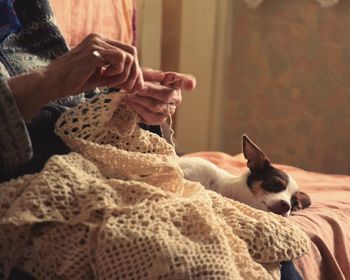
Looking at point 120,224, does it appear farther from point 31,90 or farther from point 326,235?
point 326,235

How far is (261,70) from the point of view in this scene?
8.68ft

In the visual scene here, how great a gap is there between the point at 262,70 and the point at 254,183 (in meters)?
1.39

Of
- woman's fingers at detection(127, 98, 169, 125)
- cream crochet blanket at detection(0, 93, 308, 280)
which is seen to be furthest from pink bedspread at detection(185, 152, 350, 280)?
woman's fingers at detection(127, 98, 169, 125)

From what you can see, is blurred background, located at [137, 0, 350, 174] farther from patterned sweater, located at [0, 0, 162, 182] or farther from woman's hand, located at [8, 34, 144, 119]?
woman's hand, located at [8, 34, 144, 119]

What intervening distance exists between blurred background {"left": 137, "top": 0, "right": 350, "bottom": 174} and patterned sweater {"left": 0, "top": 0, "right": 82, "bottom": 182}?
5.03 ft

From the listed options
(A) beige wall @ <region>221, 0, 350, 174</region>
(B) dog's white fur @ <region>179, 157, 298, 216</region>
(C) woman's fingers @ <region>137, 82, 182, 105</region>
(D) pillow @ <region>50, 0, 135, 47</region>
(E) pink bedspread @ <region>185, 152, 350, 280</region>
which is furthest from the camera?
(A) beige wall @ <region>221, 0, 350, 174</region>

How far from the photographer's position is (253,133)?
2.72 m

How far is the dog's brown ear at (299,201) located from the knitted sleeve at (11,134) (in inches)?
27.0

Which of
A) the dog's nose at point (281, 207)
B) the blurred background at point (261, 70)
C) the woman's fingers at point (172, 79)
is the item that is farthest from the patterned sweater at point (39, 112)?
the blurred background at point (261, 70)

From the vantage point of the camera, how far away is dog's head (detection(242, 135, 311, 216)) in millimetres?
1242

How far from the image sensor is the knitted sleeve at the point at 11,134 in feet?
2.45

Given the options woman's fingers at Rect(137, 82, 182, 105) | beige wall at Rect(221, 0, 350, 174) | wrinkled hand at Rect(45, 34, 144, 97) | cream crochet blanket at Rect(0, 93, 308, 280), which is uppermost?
wrinkled hand at Rect(45, 34, 144, 97)

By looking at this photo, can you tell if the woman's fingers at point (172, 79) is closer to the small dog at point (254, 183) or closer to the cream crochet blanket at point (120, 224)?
the cream crochet blanket at point (120, 224)

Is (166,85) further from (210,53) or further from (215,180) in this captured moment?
(210,53)
